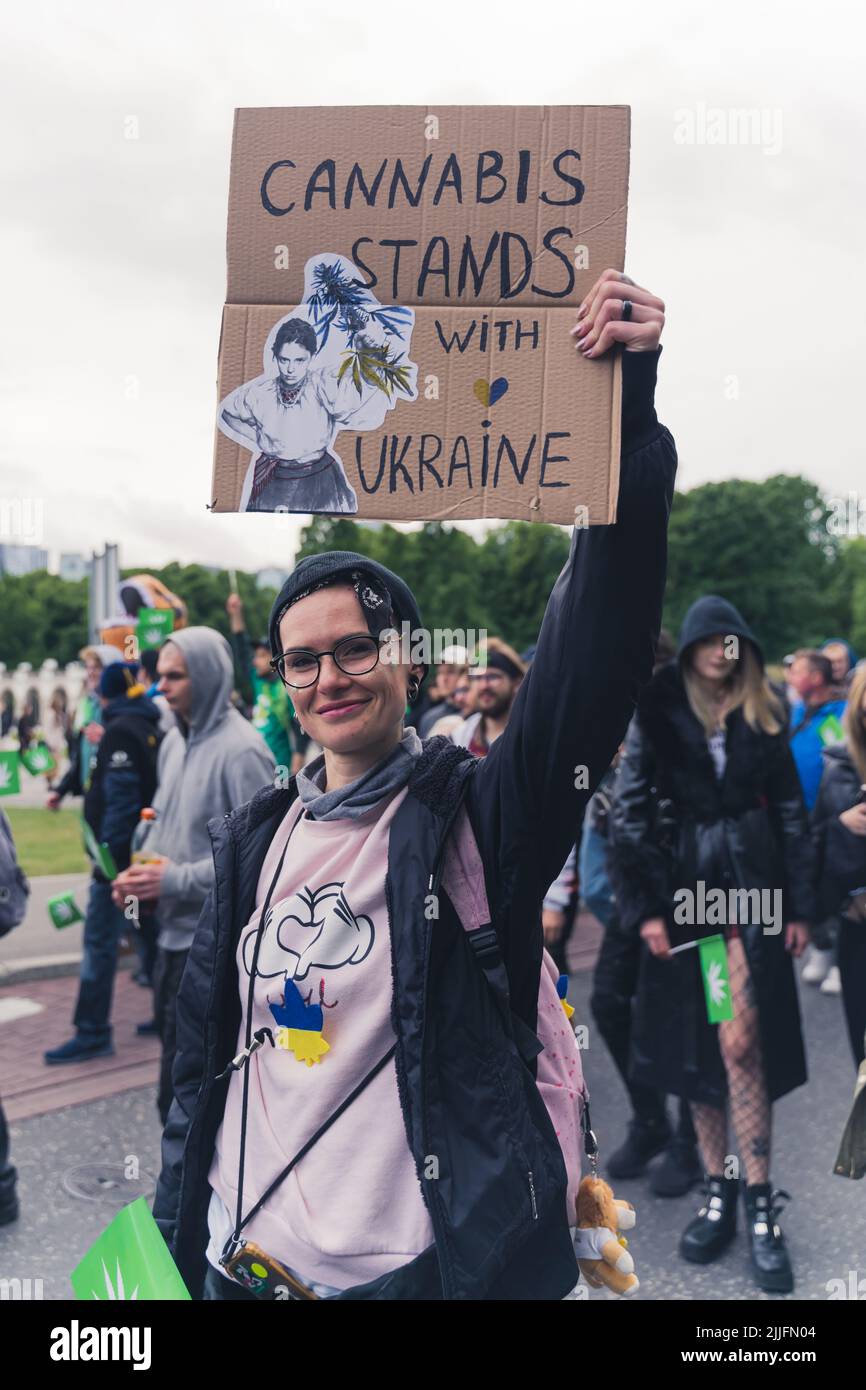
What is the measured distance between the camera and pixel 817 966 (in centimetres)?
790

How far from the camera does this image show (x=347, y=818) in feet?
6.39

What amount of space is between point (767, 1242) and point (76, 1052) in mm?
3373

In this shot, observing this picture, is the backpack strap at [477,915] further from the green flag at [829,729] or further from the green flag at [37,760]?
the green flag at [829,729]

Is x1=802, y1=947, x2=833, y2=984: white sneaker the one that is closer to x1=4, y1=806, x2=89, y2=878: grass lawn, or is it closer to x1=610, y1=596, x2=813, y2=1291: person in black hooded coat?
x1=610, y1=596, x2=813, y2=1291: person in black hooded coat

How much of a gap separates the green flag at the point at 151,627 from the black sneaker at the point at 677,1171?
3594 mm

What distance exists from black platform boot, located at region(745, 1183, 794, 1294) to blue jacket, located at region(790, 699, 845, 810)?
12.7 ft

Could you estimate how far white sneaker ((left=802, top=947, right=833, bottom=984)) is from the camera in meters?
7.85

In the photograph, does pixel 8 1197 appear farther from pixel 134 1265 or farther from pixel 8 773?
pixel 134 1265

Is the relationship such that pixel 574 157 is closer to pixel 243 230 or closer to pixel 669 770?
pixel 243 230
